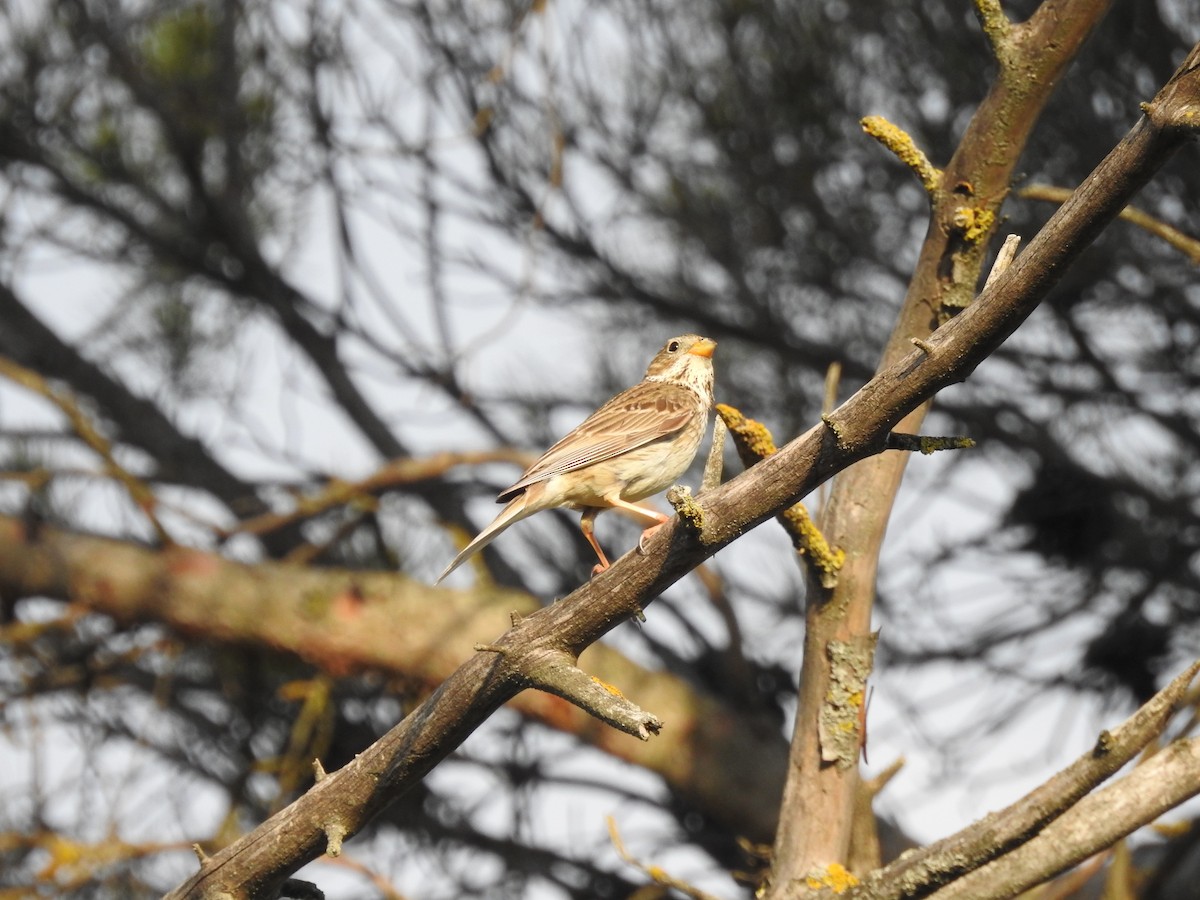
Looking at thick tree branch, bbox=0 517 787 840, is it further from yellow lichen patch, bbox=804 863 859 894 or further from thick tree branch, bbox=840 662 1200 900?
thick tree branch, bbox=840 662 1200 900

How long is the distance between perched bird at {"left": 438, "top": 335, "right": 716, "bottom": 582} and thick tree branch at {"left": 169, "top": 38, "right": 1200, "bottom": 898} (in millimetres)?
1557

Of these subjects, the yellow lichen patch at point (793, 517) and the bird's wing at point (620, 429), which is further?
the bird's wing at point (620, 429)

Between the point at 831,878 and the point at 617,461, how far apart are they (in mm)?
1881

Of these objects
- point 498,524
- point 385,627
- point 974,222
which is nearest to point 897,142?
point 974,222

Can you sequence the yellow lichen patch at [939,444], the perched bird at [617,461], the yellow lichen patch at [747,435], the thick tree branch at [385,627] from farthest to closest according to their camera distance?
the thick tree branch at [385,627] → the perched bird at [617,461] → the yellow lichen patch at [747,435] → the yellow lichen patch at [939,444]

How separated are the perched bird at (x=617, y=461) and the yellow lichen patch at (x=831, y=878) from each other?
4.47 feet

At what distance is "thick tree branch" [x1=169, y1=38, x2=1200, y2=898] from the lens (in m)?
2.55

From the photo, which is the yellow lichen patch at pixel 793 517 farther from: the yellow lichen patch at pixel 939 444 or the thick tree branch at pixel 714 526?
the yellow lichen patch at pixel 939 444

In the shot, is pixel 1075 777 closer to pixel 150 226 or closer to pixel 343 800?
pixel 343 800

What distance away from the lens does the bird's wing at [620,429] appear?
518 centimetres

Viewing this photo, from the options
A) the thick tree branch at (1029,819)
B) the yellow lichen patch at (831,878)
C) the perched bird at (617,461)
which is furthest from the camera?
the perched bird at (617,461)

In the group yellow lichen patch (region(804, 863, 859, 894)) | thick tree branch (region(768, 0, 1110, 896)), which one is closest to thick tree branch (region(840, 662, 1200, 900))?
yellow lichen patch (region(804, 863, 859, 894))

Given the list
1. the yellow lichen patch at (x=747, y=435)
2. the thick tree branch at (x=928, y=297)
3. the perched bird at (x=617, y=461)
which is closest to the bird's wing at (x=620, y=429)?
the perched bird at (x=617, y=461)

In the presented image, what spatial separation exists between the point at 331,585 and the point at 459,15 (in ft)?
10.1
